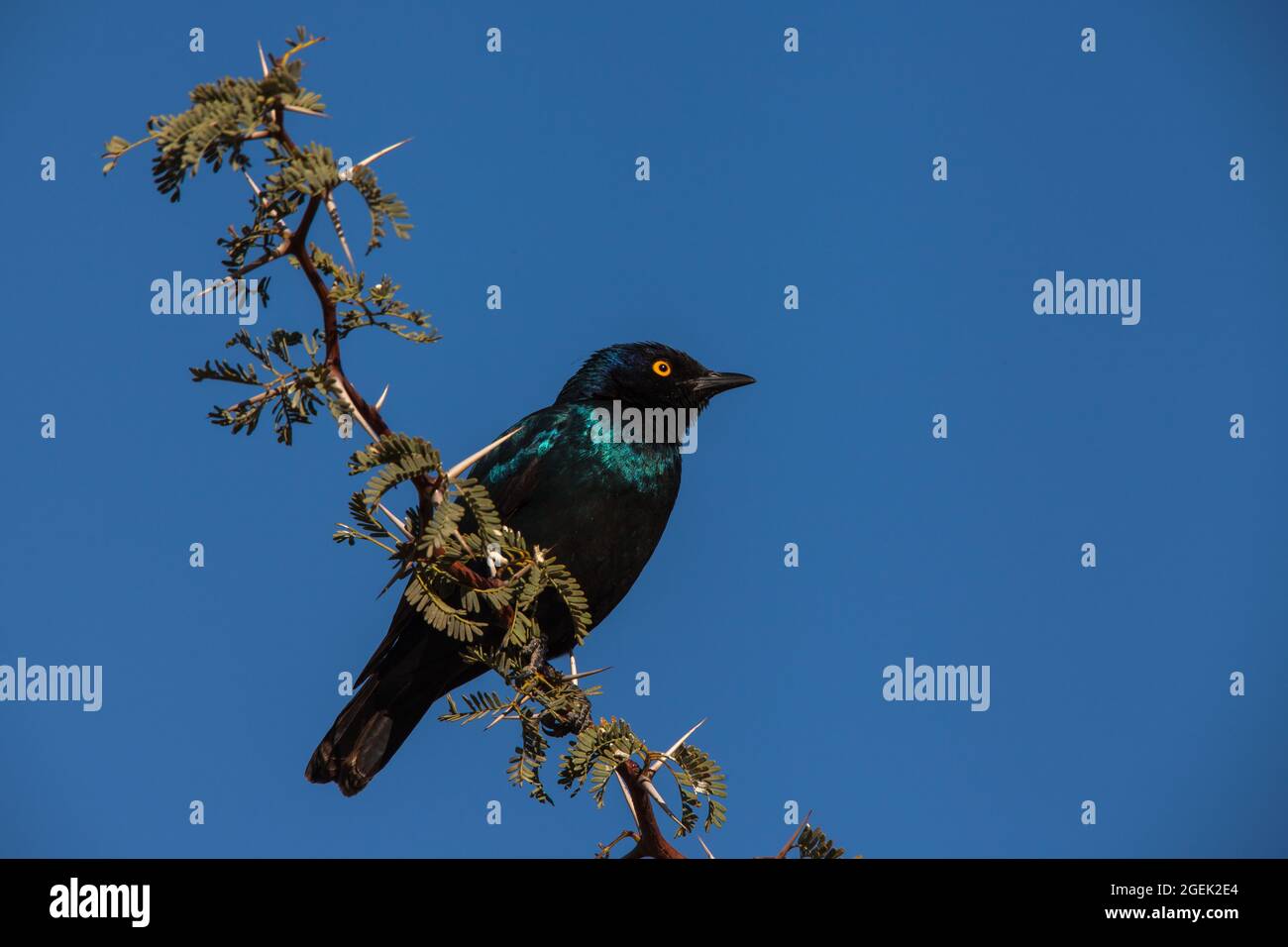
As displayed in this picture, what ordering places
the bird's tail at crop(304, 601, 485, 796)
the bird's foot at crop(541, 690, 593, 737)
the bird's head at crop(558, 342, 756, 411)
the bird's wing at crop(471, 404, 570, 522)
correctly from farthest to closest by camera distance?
the bird's head at crop(558, 342, 756, 411), the bird's wing at crop(471, 404, 570, 522), the bird's tail at crop(304, 601, 485, 796), the bird's foot at crop(541, 690, 593, 737)

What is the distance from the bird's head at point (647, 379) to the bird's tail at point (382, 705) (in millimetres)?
1924

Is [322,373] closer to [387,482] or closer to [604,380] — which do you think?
[387,482]

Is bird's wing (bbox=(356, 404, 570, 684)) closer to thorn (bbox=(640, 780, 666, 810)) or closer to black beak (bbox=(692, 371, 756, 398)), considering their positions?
black beak (bbox=(692, 371, 756, 398))

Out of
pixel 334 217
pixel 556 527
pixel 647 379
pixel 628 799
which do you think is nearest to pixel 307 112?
pixel 334 217

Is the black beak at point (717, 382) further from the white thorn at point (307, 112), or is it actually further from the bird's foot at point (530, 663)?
the white thorn at point (307, 112)

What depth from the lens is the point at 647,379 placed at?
8.47m

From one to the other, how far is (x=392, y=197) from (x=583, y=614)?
69.1 inches

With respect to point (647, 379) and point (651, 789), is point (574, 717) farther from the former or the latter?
point (647, 379)

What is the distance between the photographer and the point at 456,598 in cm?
529

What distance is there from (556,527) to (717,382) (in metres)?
1.67

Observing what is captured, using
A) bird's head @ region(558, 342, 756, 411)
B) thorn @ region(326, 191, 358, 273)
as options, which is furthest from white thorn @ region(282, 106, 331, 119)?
bird's head @ region(558, 342, 756, 411)

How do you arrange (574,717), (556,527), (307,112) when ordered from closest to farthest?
(307,112) → (574,717) → (556,527)

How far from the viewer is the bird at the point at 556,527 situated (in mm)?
7238

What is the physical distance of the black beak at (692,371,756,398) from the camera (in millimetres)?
8562
